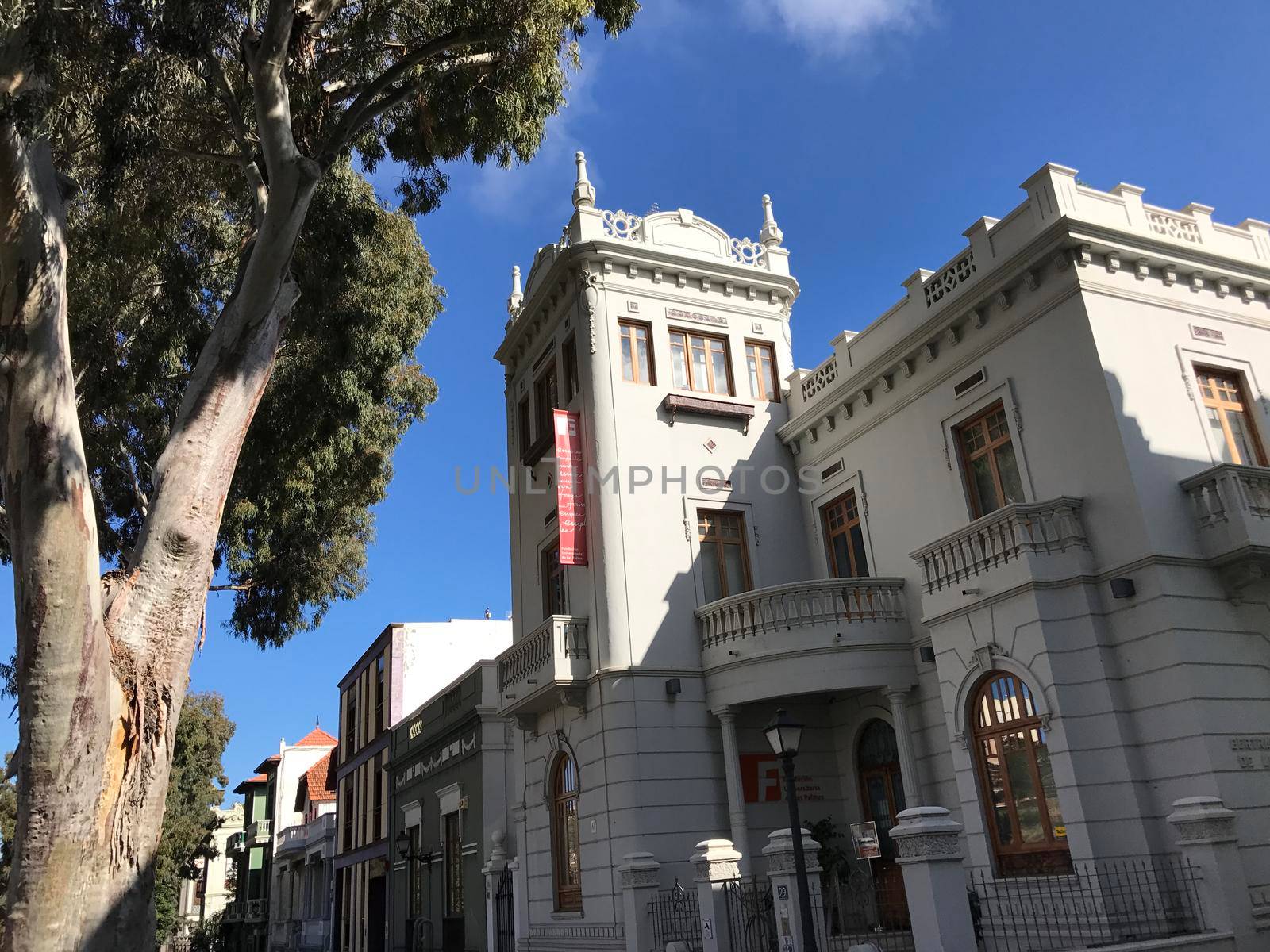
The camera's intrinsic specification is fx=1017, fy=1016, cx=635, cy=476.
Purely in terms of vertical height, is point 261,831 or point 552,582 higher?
point 552,582

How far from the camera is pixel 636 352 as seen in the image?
60.6 feet

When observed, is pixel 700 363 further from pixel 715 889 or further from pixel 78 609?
pixel 78 609

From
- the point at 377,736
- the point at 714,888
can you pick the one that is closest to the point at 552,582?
the point at 714,888

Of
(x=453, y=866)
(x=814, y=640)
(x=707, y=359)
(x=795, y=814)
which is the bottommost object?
(x=795, y=814)

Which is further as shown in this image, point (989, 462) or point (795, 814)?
point (989, 462)

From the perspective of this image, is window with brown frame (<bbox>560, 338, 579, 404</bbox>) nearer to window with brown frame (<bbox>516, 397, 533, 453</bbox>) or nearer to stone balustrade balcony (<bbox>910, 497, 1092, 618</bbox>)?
window with brown frame (<bbox>516, 397, 533, 453</bbox>)

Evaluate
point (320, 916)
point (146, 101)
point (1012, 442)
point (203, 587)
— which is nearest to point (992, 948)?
point (1012, 442)

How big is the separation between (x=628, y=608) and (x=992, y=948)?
717 centimetres

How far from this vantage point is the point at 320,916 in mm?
37969

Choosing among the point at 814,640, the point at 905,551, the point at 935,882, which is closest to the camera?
the point at 935,882

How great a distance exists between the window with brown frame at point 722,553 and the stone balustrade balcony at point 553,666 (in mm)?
2367

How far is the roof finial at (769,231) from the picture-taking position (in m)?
20.5

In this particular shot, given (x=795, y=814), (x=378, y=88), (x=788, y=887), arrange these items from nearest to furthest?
(x=795, y=814) < (x=788, y=887) < (x=378, y=88)

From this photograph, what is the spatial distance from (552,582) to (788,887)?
367 inches
